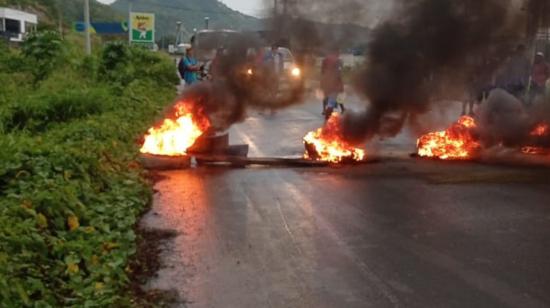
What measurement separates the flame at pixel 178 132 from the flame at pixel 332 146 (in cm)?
174

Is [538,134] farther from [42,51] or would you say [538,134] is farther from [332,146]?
[42,51]

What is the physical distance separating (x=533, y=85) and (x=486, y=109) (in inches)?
130

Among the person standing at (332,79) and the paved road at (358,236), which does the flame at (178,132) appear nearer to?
the paved road at (358,236)

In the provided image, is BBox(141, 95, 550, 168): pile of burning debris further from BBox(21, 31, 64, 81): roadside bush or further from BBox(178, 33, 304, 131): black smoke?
BBox(21, 31, 64, 81): roadside bush

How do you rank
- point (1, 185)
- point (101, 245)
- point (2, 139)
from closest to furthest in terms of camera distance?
point (101, 245)
point (1, 185)
point (2, 139)

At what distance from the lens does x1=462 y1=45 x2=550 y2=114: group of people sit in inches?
484

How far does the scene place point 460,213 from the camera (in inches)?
278

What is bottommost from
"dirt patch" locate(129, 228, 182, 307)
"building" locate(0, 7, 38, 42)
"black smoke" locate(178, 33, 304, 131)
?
"dirt patch" locate(129, 228, 182, 307)

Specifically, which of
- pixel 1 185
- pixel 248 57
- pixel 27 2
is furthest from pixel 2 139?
pixel 27 2

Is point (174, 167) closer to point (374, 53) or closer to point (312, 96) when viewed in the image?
point (374, 53)

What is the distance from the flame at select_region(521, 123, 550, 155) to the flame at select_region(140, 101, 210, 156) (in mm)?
5259

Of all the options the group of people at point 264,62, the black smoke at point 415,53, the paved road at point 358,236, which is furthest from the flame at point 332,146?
the group of people at point 264,62

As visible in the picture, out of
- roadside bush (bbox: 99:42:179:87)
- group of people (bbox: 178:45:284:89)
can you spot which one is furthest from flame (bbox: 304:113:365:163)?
roadside bush (bbox: 99:42:179:87)

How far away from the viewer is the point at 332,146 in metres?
10.4
